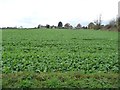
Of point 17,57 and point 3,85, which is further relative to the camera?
point 17,57

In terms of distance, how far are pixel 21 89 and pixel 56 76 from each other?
49.8 inches

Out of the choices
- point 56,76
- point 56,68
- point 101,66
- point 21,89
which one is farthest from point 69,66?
point 21,89

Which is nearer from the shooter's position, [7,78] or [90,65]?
[7,78]

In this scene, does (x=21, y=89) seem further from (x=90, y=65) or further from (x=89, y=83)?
(x=90, y=65)

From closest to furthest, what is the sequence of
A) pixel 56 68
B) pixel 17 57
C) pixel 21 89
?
pixel 21 89
pixel 56 68
pixel 17 57

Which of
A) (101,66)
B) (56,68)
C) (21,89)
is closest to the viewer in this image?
(21,89)

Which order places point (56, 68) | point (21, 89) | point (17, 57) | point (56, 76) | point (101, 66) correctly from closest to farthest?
point (21, 89), point (56, 76), point (56, 68), point (101, 66), point (17, 57)

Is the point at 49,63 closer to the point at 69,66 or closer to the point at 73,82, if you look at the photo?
the point at 69,66

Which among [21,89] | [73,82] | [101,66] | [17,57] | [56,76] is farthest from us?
[17,57]

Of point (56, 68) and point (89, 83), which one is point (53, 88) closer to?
point (89, 83)

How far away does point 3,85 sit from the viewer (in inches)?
230

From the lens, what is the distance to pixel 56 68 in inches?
322

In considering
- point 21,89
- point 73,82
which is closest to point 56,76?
point 73,82

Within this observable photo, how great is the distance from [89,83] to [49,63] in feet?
9.91
